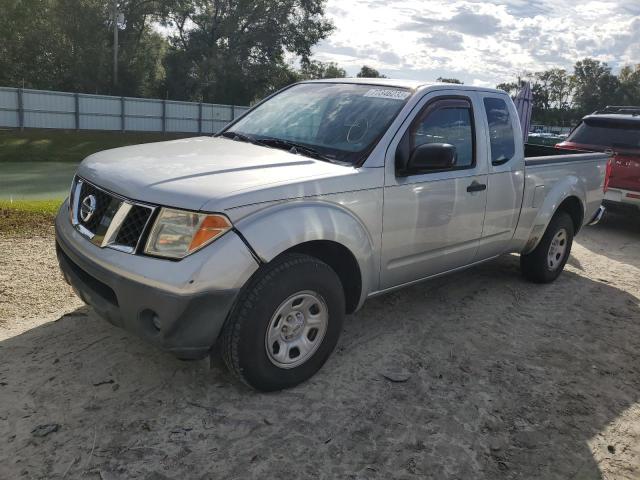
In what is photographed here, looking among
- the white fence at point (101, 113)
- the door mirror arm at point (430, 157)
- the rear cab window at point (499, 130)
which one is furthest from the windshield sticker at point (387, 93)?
the white fence at point (101, 113)

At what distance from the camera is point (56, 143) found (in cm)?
2088

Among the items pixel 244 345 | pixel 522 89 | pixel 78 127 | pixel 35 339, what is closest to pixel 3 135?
pixel 78 127

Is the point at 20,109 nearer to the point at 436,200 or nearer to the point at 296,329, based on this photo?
the point at 436,200

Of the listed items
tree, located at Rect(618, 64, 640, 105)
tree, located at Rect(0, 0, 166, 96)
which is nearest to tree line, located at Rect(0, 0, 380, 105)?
tree, located at Rect(0, 0, 166, 96)

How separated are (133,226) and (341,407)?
1.55 meters

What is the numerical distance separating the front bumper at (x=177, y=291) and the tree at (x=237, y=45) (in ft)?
133

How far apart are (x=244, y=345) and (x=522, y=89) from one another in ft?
52.7

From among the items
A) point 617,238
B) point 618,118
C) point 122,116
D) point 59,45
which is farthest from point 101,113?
point 617,238

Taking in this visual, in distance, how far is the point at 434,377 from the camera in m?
3.69

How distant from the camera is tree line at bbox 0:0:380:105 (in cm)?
3784

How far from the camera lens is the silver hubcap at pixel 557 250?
5.74 metres

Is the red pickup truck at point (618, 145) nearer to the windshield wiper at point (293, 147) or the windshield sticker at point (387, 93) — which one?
the windshield sticker at point (387, 93)

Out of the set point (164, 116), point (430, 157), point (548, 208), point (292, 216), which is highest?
point (164, 116)

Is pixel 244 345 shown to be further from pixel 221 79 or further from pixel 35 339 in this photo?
pixel 221 79
